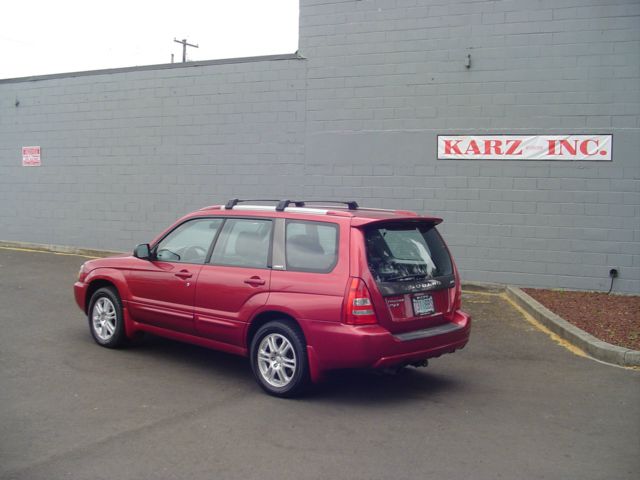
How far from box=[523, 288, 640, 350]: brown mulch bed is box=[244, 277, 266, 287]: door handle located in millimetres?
4269

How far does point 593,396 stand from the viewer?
20.7ft

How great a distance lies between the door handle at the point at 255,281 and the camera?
6277mm

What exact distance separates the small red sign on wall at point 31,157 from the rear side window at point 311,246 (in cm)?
1359

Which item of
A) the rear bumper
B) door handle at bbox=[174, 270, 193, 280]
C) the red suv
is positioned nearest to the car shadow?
the rear bumper

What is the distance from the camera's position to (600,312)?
9875mm

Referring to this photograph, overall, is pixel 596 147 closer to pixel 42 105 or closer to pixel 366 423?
pixel 366 423

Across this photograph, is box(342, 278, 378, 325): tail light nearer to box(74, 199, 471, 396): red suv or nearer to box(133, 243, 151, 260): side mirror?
box(74, 199, 471, 396): red suv

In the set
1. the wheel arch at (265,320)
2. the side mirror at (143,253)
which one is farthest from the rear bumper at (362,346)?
the side mirror at (143,253)

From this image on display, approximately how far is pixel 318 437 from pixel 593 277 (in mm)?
8302

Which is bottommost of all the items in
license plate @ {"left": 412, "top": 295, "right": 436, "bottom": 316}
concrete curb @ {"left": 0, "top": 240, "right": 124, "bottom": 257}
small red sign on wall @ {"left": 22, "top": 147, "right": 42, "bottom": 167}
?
concrete curb @ {"left": 0, "top": 240, "right": 124, "bottom": 257}

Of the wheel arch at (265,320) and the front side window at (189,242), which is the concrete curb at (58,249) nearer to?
the front side window at (189,242)

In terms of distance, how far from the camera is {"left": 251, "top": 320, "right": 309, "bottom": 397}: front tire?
5.91m

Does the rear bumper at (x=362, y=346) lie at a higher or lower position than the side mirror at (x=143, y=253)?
lower

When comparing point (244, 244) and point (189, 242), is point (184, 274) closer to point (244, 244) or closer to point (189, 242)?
point (189, 242)
